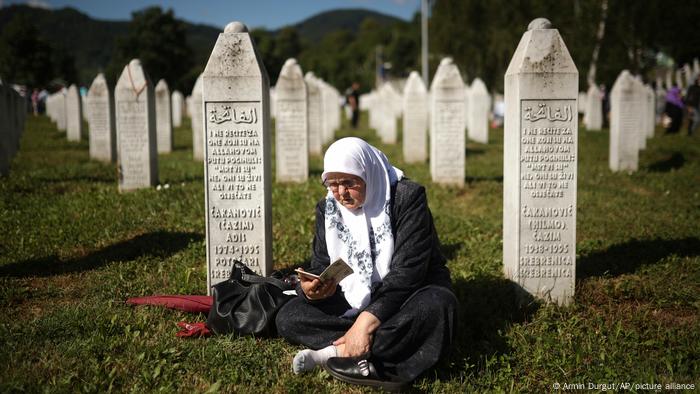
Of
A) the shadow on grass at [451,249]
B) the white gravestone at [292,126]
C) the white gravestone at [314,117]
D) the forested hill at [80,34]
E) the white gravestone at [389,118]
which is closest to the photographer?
the shadow on grass at [451,249]

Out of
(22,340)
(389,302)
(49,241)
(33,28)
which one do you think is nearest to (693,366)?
(389,302)

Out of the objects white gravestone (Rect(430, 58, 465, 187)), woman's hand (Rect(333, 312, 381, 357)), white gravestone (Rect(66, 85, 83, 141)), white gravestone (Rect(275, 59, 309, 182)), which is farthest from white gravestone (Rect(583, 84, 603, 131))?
woman's hand (Rect(333, 312, 381, 357))

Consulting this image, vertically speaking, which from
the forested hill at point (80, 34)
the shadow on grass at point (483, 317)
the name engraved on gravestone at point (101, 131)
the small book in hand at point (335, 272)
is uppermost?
the forested hill at point (80, 34)

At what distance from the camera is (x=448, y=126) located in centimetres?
1107

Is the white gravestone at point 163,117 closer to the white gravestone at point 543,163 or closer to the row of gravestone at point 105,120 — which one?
the row of gravestone at point 105,120

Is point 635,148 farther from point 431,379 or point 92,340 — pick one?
point 92,340

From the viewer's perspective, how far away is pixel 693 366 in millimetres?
3924

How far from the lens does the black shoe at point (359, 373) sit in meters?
3.55

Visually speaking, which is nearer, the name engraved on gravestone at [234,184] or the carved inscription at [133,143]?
the name engraved on gravestone at [234,184]

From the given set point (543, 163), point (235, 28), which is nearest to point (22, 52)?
point (235, 28)

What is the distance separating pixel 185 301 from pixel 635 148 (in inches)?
440

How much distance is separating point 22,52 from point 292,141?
53.4m

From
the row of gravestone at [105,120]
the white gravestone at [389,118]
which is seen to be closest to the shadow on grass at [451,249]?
the row of gravestone at [105,120]

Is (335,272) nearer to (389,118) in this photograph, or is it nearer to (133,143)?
(133,143)
